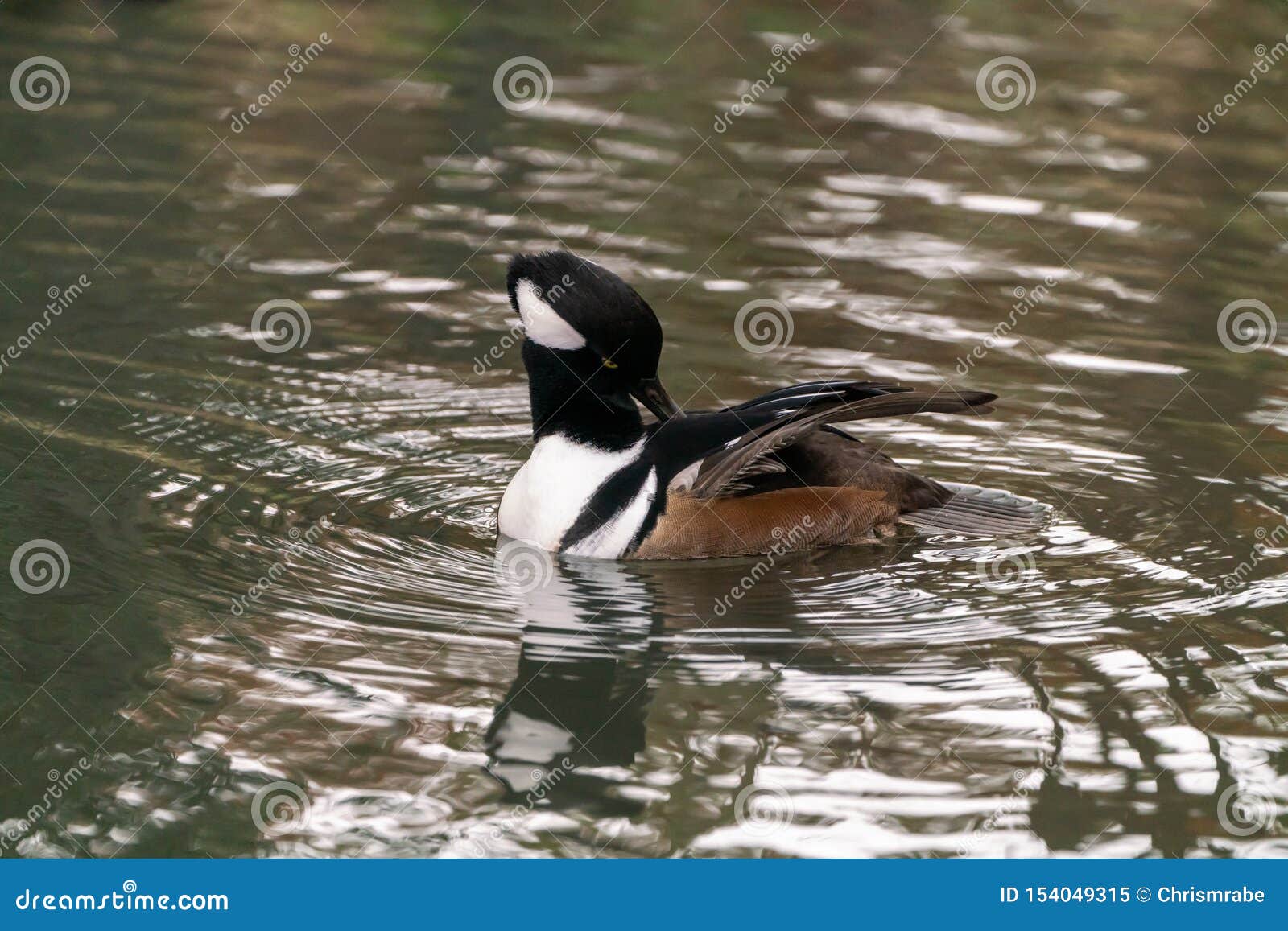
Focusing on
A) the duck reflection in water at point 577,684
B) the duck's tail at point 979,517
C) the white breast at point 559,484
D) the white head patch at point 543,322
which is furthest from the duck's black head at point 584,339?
the duck's tail at point 979,517

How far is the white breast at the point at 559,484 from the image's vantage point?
8195 mm

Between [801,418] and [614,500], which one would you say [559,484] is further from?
[801,418]

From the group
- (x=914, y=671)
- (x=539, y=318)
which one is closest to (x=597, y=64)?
(x=539, y=318)

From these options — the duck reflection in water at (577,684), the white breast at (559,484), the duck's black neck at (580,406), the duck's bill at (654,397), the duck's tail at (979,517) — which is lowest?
the duck reflection in water at (577,684)

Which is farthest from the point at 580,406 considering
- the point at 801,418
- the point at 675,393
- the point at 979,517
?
the point at 675,393

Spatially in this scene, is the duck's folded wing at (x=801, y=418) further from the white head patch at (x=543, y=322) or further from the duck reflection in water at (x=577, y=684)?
the white head patch at (x=543, y=322)

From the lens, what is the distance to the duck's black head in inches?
308

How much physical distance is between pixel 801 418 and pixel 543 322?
1.26 metres

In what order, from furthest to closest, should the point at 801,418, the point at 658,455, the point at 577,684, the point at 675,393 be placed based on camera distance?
the point at 675,393, the point at 658,455, the point at 801,418, the point at 577,684

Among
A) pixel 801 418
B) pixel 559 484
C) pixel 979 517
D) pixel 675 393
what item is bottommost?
pixel 559 484

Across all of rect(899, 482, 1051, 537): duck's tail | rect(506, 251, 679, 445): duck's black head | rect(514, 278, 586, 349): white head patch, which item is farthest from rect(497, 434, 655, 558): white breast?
rect(899, 482, 1051, 537): duck's tail

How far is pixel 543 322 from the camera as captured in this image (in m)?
8.00

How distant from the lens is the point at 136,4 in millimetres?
19312

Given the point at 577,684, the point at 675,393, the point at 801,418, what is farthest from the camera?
the point at 675,393
